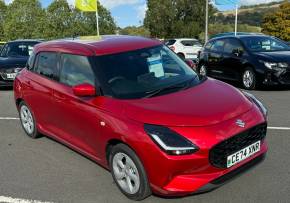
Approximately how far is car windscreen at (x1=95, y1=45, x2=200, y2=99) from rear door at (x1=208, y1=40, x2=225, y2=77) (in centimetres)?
707

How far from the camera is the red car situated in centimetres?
419

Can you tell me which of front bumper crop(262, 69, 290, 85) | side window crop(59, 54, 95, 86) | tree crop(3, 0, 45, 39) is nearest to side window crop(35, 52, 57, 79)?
side window crop(59, 54, 95, 86)

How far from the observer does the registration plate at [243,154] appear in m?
4.33

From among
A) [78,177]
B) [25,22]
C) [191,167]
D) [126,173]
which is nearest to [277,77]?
[78,177]

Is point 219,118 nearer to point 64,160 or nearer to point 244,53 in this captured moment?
point 64,160

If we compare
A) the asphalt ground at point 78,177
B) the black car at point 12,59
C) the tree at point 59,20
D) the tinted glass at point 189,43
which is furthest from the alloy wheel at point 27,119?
the tree at point 59,20

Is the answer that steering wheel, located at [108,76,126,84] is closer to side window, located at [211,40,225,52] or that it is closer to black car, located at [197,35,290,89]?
black car, located at [197,35,290,89]

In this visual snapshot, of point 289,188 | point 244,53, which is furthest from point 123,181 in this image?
point 244,53

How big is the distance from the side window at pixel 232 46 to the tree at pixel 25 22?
70013mm

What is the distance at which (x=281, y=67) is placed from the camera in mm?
10719

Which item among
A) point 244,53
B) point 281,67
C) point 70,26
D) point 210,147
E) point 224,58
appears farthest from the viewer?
point 70,26

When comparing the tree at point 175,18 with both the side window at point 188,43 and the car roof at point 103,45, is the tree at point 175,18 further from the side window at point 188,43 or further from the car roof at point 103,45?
the car roof at point 103,45

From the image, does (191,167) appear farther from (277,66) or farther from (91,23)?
(91,23)

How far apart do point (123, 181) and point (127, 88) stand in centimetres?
105
